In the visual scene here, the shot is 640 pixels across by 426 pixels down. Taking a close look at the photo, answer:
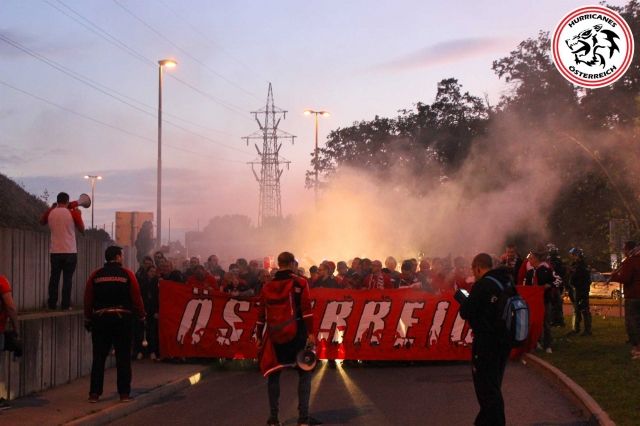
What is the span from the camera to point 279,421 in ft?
26.3

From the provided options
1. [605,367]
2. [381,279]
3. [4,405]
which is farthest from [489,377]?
[381,279]

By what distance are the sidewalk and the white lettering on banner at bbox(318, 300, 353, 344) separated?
2061 mm

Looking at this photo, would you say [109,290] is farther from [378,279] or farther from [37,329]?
[378,279]

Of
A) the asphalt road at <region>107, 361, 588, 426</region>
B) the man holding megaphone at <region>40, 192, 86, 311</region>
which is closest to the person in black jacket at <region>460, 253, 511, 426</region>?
the asphalt road at <region>107, 361, 588, 426</region>

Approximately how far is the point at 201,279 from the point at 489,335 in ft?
27.0

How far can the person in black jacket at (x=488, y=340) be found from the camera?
6664 mm

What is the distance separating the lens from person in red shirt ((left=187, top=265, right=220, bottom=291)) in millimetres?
13969

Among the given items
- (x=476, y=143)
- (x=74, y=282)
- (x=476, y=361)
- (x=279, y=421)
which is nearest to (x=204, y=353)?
(x=74, y=282)

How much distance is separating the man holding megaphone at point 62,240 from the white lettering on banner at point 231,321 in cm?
264

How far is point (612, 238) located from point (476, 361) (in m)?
11.4

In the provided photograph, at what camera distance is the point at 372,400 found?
375 inches

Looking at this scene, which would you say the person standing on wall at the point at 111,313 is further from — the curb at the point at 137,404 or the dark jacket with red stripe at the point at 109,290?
the curb at the point at 137,404

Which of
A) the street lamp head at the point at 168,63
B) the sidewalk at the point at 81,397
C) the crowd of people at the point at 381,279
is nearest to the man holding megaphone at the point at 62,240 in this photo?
the sidewalk at the point at 81,397

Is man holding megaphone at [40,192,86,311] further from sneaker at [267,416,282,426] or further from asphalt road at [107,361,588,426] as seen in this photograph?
sneaker at [267,416,282,426]
